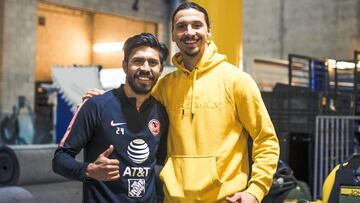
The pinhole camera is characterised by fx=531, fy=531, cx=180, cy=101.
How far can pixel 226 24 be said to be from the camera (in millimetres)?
4816

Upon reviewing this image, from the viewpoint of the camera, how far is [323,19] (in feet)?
51.6

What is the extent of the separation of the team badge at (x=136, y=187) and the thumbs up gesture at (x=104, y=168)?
11 centimetres

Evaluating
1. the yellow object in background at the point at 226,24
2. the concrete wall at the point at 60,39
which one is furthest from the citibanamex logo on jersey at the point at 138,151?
the concrete wall at the point at 60,39

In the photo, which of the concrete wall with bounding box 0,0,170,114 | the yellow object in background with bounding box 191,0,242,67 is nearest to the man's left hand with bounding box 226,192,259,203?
the yellow object in background with bounding box 191,0,242,67

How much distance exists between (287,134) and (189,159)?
4624 mm

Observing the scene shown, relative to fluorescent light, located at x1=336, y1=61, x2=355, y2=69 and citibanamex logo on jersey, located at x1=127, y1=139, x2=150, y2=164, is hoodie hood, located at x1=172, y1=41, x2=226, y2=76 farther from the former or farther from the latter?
fluorescent light, located at x1=336, y1=61, x2=355, y2=69

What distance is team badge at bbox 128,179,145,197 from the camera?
237 cm

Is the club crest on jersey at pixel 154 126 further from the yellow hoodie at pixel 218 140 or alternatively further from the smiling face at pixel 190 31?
the smiling face at pixel 190 31

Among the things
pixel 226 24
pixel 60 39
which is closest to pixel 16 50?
pixel 60 39

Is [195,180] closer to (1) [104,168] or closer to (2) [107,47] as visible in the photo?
(1) [104,168]

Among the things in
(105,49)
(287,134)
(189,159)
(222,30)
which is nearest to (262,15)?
(105,49)

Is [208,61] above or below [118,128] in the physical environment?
above

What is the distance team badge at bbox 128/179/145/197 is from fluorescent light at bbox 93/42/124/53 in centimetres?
1807

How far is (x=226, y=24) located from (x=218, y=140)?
2540 mm
